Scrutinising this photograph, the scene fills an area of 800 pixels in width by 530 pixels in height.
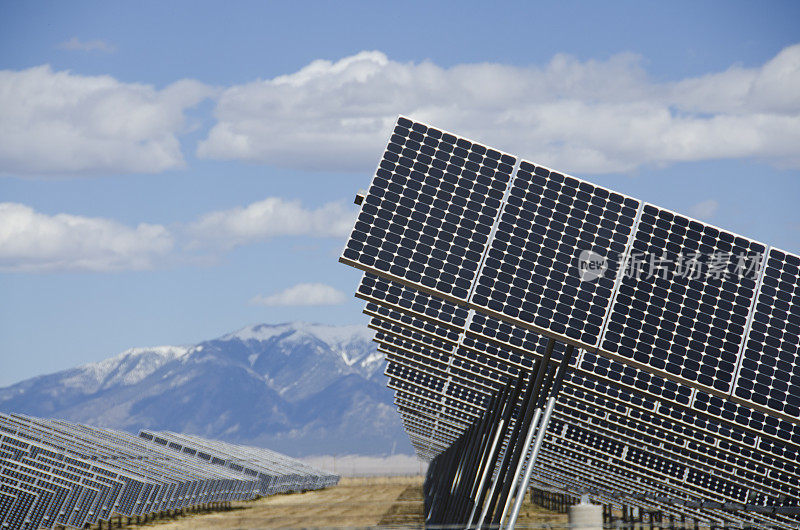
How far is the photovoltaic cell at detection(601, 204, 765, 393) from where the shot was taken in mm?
25891

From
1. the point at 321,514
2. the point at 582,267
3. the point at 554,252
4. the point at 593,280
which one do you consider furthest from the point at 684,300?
the point at 321,514

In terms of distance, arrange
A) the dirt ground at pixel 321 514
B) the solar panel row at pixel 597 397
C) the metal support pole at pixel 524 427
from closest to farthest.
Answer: the metal support pole at pixel 524 427 < the solar panel row at pixel 597 397 < the dirt ground at pixel 321 514

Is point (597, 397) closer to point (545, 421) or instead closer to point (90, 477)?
point (545, 421)

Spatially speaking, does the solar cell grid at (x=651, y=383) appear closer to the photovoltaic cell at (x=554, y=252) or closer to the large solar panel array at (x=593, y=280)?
the large solar panel array at (x=593, y=280)

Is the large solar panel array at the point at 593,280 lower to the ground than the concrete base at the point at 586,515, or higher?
higher

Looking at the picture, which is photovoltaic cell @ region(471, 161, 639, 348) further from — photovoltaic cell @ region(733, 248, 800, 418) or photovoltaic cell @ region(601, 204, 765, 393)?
photovoltaic cell @ region(733, 248, 800, 418)

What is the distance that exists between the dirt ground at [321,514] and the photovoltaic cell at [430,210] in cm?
3423

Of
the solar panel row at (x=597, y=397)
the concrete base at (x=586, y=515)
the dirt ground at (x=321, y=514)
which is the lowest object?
the dirt ground at (x=321, y=514)

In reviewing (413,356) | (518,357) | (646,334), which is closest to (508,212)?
(646,334)

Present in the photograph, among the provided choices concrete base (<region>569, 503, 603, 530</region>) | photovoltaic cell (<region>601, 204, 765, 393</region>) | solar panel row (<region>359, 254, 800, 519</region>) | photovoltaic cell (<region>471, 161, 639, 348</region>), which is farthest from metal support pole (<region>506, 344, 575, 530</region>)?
concrete base (<region>569, 503, 603, 530</region>)

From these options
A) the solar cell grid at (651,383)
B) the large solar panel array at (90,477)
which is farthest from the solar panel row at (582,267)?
the large solar panel array at (90,477)

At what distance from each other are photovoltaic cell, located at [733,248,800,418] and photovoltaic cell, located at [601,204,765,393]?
1.27 feet

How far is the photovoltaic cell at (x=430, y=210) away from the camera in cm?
2619

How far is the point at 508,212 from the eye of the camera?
27.2 metres
